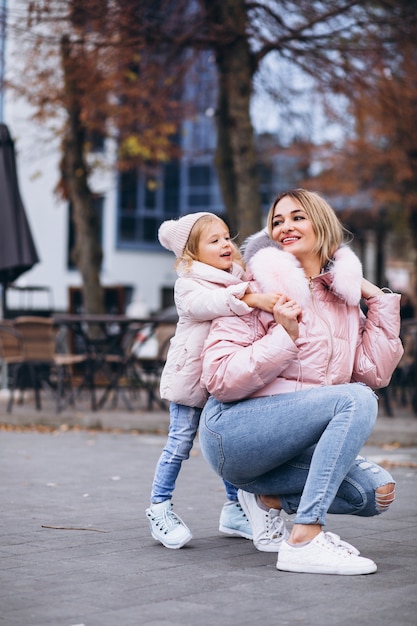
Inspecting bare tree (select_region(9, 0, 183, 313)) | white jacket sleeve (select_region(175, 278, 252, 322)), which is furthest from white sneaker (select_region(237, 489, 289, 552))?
bare tree (select_region(9, 0, 183, 313))

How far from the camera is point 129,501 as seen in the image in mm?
7004

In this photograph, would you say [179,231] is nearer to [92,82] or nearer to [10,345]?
[10,345]

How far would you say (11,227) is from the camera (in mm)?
13703

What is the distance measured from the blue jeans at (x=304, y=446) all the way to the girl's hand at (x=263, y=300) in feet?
1.30

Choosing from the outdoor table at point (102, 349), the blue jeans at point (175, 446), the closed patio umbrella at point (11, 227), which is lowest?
the outdoor table at point (102, 349)

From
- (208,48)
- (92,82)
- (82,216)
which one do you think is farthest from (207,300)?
(82,216)


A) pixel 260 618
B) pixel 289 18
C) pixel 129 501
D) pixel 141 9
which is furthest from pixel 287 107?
pixel 260 618

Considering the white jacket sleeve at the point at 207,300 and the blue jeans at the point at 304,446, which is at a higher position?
the white jacket sleeve at the point at 207,300

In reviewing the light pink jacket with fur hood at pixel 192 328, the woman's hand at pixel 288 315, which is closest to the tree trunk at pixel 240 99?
the light pink jacket with fur hood at pixel 192 328

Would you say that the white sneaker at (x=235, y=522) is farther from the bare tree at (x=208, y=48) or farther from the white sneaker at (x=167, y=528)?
the bare tree at (x=208, y=48)

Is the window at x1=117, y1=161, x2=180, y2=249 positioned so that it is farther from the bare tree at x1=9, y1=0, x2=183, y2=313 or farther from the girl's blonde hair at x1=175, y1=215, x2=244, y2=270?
the girl's blonde hair at x1=175, y1=215, x2=244, y2=270

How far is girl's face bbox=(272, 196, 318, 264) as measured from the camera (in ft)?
17.1

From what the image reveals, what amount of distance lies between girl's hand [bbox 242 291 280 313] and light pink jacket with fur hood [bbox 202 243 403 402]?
91 millimetres

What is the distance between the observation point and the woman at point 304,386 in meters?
4.83
